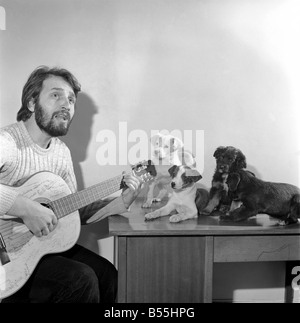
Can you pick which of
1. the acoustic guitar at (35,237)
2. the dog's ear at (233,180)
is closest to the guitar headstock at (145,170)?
the acoustic guitar at (35,237)

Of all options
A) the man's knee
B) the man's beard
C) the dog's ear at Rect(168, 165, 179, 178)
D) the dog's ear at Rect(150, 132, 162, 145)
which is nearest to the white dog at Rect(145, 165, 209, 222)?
the dog's ear at Rect(168, 165, 179, 178)

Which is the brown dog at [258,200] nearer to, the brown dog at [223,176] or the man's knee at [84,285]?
the brown dog at [223,176]

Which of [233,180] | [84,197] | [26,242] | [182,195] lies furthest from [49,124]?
[233,180]

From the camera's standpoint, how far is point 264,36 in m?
1.58

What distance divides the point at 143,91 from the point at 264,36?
449mm

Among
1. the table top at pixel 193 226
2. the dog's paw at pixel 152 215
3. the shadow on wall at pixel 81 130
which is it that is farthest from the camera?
the shadow on wall at pixel 81 130

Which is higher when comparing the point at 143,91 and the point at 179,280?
the point at 143,91

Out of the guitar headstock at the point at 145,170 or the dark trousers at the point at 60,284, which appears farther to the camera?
the guitar headstock at the point at 145,170

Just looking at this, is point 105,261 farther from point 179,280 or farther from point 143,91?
point 143,91

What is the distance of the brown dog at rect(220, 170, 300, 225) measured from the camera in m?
1.40

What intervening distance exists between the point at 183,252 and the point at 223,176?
0.27m

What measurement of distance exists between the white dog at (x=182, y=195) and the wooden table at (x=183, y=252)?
2.3 inches

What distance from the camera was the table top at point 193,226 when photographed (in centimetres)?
131
